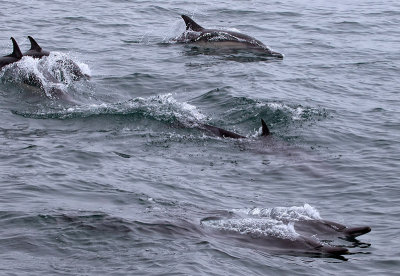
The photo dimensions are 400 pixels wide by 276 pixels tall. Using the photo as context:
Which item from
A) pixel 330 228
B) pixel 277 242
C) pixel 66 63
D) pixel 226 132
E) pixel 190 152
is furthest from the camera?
pixel 66 63

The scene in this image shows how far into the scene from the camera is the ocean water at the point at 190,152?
10992 mm

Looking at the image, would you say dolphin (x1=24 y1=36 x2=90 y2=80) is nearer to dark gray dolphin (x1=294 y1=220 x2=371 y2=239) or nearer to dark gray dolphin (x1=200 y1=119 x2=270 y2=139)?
dark gray dolphin (x1=200 y1=119 x2=270 y2=139)

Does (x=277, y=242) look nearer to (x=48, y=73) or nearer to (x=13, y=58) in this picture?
(x=48, y=73)

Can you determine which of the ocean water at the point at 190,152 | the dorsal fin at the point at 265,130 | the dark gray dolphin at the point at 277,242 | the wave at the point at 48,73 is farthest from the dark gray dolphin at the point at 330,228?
the wave at the point at 48,73

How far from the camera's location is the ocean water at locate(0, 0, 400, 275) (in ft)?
36.1

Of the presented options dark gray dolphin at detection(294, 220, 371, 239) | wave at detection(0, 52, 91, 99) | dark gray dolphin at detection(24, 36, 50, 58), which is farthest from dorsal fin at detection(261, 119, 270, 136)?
dark gray dolphin at detection(24, 36, 50, 58)

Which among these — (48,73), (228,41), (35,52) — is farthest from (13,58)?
(228,41)

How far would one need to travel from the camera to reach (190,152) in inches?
623

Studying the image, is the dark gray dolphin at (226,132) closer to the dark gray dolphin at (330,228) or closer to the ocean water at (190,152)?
the ocean water at (190,152)

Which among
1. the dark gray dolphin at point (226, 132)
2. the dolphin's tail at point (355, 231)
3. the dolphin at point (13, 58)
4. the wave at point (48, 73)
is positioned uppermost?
the dolphin at point (13, 58)

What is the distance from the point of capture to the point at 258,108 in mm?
18766

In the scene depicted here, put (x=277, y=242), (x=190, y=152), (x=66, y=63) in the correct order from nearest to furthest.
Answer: (x=277, y=242) < (x=190, y=152) < (x=66, y=63)

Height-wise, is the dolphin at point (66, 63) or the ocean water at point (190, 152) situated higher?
the dolphin at point (66, 63)

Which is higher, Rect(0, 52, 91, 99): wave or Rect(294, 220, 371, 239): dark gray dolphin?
Rect(0, 52, 91, 99): wave
